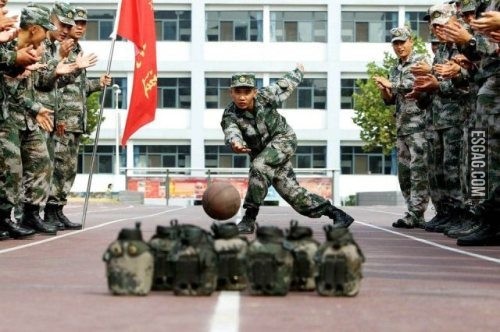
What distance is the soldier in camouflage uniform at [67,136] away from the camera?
13516 mm

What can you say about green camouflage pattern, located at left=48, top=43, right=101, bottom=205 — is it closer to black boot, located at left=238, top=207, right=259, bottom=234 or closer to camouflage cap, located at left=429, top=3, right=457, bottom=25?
black boot, located at left=238, top=207, right=259, bottom=234

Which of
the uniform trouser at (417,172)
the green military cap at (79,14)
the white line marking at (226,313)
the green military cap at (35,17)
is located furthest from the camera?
the uniform trouser at (417,172)

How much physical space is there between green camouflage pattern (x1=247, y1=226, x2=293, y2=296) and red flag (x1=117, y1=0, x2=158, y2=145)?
10471 mm

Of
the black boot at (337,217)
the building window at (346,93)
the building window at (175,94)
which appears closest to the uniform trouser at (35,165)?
the black boot at (337,217)

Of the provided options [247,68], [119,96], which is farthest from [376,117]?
[119,96]

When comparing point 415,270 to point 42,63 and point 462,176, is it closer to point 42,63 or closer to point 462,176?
point 462,176

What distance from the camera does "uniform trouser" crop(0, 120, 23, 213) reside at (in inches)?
423

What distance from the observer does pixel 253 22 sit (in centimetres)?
6009

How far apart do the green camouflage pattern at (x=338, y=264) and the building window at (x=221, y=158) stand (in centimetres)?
5280

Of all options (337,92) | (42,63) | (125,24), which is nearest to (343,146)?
(337,92)

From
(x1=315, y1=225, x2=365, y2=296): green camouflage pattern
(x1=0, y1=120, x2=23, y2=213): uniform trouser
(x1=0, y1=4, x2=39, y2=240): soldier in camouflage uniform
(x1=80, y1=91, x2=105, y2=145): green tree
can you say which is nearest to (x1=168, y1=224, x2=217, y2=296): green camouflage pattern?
(x1=315, y1=225, x2=365, y2=296): green camouflage pattern

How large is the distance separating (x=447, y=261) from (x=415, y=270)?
36.8 inches

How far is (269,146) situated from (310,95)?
47.9 m

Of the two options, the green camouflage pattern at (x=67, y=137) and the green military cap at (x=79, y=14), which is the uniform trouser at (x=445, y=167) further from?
the green military cap at (x=79, y=14)
